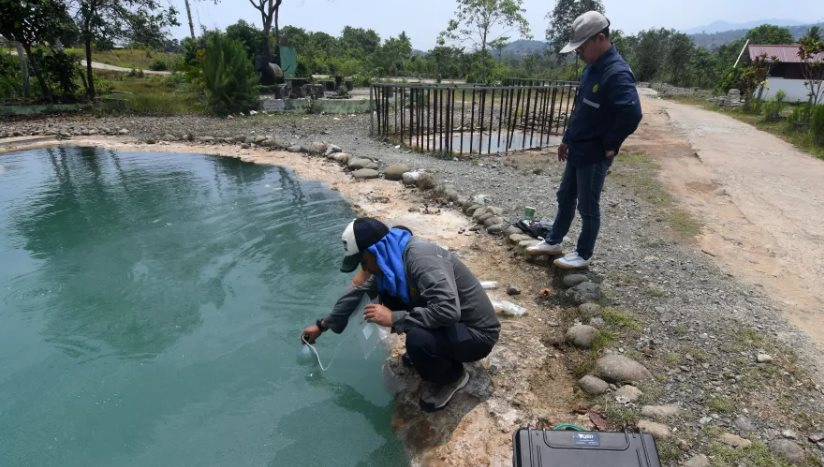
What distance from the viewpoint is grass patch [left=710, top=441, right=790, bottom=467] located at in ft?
6.82

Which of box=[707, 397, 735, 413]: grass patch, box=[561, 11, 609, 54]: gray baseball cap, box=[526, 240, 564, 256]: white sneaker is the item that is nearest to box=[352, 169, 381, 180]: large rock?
box=[526, 240, 564, 256]: white sneaker

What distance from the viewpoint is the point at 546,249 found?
4.16m

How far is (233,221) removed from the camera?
5.98m

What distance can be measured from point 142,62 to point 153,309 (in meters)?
32.2

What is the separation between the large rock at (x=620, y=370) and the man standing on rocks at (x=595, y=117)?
1.22 meters

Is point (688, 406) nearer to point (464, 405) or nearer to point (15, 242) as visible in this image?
point (464, 405)

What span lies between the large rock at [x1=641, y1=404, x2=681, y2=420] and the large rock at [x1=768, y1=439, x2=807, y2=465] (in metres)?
0.40

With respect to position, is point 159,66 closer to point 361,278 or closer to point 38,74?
point 38,74

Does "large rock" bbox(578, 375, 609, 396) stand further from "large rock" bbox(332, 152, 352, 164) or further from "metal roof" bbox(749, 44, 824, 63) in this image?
"metal roof" bbox(749, 44, 824, 63)

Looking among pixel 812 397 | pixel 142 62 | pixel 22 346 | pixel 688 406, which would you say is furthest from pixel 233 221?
pixel 142 62

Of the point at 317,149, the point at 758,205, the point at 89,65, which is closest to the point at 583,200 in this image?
the point at 758,205

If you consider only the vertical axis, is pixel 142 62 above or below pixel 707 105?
above

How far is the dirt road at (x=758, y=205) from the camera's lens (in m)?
3.79

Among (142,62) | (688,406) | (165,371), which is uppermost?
(142,62)
